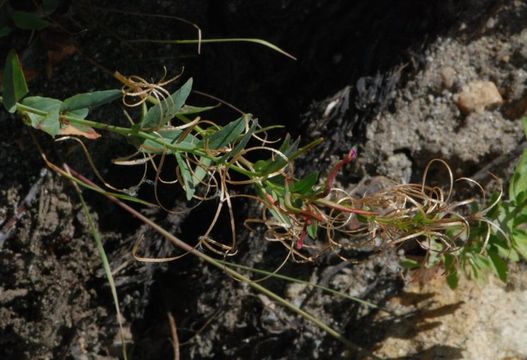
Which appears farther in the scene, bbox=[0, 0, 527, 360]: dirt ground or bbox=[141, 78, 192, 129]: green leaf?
A: bbox=[0, 0, 527, 360]: dirt ground

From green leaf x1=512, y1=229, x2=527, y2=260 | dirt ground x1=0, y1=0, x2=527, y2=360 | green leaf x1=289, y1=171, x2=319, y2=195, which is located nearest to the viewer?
green leaf x1=289, y1=171, x2=319, y2=195

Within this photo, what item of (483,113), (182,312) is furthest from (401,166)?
(182,312)

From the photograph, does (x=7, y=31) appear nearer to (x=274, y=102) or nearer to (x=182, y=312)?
(x=274, y=102)

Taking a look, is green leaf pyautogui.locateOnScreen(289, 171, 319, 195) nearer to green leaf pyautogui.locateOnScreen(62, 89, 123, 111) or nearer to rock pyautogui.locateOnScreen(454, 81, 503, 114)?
green leaf pyautogui.locateOnScreen(62, 89, 123, 111)

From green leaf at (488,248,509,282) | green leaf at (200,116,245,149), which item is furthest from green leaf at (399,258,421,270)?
green leaf at (200,116,245,149)

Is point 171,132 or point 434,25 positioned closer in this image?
point 171,132

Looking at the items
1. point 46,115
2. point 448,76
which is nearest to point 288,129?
point 448,76

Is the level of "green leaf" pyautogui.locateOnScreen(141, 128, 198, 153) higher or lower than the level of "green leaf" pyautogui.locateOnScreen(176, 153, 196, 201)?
higher

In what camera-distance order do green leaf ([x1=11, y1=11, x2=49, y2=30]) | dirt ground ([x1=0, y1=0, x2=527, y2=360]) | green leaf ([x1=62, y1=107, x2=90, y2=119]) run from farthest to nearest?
dirt ground ([x1=0, y1=0, x2=527, y2=360]) → green leaf ([x1=11, y1=11, x2=49, y2=30]) → green leaf ([x1=62, y1=107, x2=90, y2=119])
